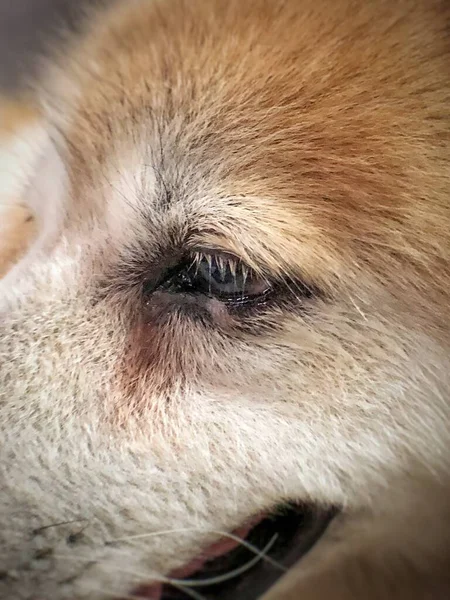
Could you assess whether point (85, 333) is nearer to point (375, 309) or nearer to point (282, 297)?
point (282, 297)

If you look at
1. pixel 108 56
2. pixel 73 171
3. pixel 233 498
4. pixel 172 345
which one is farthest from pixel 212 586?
pixel 108 56

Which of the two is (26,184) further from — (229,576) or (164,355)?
(229,576)

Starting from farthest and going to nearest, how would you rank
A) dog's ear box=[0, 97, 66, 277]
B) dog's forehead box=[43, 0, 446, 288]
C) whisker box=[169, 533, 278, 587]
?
dog's ear box=[0, 97, 66, 277] → whisker box=[169, 533, 278, 587] → dog's forehead box=[43, 0, 446, 288]

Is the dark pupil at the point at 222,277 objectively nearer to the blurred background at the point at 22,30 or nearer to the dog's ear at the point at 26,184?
the dog's ear at the point at 26,184

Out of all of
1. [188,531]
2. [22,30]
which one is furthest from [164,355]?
[22,30]

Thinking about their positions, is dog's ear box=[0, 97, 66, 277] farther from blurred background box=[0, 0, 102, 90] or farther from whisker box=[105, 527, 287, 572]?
whisker box=[105, 527, 287, 572]

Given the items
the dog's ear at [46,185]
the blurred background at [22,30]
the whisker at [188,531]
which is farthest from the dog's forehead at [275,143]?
the blurred background at [22,30]

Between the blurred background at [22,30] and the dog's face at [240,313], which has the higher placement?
the blurred background at [22,30]

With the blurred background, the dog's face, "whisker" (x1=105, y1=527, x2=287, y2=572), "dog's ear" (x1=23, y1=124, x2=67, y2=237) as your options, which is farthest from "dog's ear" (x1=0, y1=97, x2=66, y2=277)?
"whisker" (x1=105, y1=527, x2=287, y2=572)
